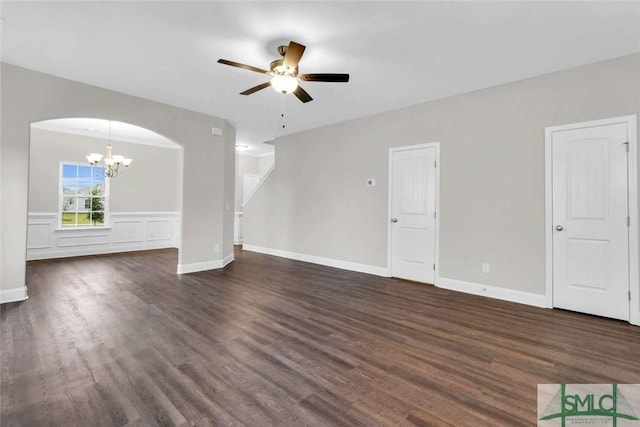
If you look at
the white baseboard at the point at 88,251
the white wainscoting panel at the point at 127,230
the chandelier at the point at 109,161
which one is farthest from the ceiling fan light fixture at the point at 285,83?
the white baseboard at the point at 88,251

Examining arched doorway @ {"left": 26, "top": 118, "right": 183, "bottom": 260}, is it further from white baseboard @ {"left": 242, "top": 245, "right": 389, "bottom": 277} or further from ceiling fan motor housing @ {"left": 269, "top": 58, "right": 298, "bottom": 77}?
ceiling fan motor housing @ {"left": 269, "top": 58, "right": 298, "bottom": 77}

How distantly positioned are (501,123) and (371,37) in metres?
2.24

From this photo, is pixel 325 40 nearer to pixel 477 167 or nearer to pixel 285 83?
pixel 285 83

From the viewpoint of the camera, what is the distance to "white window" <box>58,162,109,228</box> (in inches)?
256

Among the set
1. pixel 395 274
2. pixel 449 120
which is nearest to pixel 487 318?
pixel 395 274

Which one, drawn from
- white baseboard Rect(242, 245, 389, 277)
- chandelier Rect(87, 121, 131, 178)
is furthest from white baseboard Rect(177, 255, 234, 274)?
chandelier Rect(87, 121, 131, 178)

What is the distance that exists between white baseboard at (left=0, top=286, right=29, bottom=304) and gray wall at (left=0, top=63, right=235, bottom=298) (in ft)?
0.14

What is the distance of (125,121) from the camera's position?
4.35 m

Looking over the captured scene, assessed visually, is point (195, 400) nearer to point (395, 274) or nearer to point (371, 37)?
point (371, 37)

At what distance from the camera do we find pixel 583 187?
3.30 metres

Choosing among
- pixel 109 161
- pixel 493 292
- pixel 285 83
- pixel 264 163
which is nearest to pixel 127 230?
pixel 109 161

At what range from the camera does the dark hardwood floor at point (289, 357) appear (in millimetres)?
1679

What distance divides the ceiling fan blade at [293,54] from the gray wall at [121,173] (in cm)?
592

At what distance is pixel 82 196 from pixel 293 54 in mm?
6836
